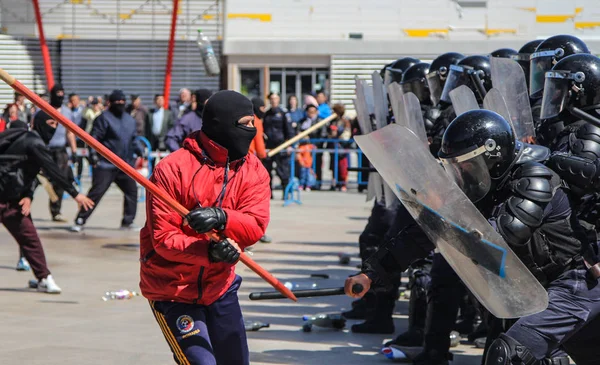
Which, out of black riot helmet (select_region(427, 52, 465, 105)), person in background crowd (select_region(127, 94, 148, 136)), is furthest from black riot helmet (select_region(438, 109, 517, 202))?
person in background crowd (select_region(127, 94, 148, 136))

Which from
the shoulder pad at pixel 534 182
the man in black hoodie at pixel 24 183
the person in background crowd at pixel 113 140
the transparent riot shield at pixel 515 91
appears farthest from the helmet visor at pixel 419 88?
the person in background crowd at pixel 113 140

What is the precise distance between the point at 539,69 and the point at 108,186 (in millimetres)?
7561

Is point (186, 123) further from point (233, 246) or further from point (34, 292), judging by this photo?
point (233, 246)

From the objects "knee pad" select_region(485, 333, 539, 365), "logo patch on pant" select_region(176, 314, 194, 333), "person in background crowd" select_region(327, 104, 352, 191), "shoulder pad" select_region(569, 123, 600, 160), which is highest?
"shoulder pad" select_region(569, 123, 600, 160)

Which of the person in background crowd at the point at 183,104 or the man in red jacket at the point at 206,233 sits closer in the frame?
the man in red jacket at the point at 206,233

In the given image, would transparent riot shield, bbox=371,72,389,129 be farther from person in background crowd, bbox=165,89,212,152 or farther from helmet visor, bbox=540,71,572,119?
person in background crowd, bbox=165,89,212,152

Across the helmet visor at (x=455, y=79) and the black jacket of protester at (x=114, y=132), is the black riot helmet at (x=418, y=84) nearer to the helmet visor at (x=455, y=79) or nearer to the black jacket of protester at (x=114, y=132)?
the helmet visor at (x=455, y=79)

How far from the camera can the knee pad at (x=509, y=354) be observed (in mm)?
4578

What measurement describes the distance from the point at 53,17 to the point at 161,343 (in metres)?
29.5

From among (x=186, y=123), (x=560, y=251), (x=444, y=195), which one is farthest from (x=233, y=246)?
(x=186, y=123)

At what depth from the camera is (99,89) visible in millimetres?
34562

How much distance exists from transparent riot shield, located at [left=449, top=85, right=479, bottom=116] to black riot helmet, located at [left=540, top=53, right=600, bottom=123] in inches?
35.0

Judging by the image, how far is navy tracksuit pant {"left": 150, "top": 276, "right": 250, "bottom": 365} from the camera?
4.58 meters

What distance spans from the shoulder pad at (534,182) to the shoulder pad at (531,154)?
76 millimetres
